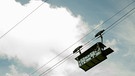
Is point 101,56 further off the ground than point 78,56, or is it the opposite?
point 78,56

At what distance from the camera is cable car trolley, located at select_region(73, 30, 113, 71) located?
21.8m

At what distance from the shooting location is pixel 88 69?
2209 centimetres

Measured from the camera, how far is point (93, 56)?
22062 millimetres

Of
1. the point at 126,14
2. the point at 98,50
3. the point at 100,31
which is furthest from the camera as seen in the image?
the point at 98,50

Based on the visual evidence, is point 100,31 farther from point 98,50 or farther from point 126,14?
point 126,14

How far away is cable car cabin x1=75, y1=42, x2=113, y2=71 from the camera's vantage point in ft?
71.7

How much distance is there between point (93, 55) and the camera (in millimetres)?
22156

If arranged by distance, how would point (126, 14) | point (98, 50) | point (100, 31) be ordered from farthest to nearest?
1. point (98, 50)
2. point (100, 31)
3. point (126, 14)

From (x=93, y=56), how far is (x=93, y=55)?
0.37 feet

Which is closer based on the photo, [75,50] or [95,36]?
[95,36]

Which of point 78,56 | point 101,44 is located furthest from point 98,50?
point 78,56

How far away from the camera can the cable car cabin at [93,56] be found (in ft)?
71.7

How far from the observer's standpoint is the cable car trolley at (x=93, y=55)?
21.8 meters

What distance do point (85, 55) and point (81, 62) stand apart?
69 cm
